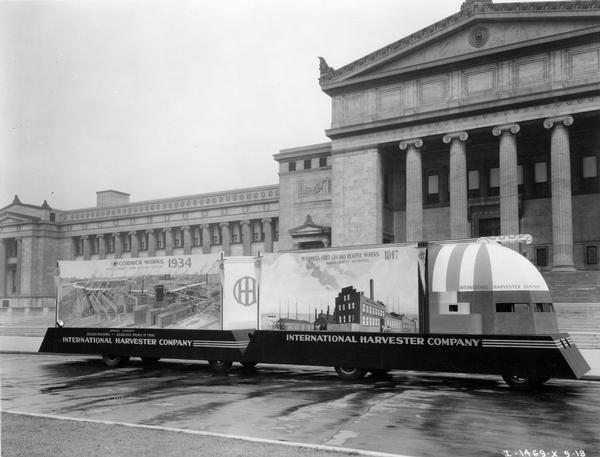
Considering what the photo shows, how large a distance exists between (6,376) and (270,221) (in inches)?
1716

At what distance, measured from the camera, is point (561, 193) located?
35.3 metres

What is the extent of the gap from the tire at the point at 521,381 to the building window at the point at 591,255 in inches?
1041

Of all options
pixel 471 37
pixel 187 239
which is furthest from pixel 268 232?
pixel 471 37

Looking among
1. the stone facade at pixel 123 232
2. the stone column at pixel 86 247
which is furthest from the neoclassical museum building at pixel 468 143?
the stone column at pixel 86 247

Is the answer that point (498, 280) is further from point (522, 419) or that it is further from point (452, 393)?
point (522, 419)

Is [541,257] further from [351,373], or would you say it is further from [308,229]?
[351,373]

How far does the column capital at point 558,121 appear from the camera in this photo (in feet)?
116

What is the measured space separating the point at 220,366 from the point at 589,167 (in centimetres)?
3033

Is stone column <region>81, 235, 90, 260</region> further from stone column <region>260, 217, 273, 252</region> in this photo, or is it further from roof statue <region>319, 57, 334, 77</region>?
roof statue <region>319, 57, 334, 77</region>

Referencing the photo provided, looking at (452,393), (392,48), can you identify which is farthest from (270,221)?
(452,393)

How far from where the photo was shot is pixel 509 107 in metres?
37.3

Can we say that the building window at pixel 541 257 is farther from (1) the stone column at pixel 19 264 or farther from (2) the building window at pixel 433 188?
(1) the stone column at pixel 19 264

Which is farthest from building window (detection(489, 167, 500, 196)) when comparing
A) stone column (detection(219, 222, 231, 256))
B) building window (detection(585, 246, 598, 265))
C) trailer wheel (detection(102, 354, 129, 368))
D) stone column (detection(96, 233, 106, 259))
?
stone column (detection(96, 233, 106, 259))

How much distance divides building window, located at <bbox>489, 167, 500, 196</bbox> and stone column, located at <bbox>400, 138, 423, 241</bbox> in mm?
5190
